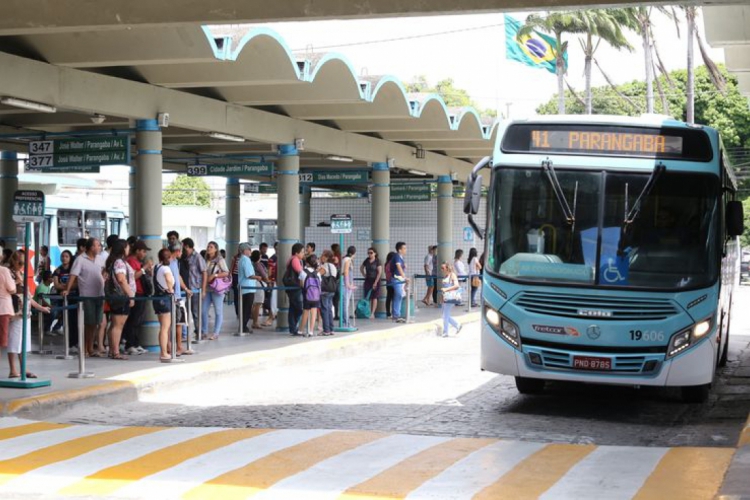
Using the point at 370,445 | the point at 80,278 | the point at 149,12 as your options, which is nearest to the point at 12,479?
the point at 370,445

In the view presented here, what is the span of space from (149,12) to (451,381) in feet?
23.5

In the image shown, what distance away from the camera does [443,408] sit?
1334 centimetres

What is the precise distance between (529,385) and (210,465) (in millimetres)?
5685

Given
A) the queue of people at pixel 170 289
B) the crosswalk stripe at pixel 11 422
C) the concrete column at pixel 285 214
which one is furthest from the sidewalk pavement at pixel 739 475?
the concrete column at pixel 285 214

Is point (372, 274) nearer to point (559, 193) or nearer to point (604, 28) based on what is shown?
point (559, 193)

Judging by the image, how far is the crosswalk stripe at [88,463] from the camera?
8680 millimetres

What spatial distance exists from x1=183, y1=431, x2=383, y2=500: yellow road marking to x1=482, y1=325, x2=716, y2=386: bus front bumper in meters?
2.11

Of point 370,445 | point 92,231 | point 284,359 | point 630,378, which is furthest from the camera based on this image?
point 92,231

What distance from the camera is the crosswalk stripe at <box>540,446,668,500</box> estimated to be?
841 cm

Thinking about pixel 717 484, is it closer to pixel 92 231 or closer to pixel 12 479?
pixel 12 479

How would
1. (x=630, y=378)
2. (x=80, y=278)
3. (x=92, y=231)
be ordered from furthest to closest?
(x=92, y=231), (x=80, y=278), (x=630, y=378)

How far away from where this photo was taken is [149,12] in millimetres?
11312

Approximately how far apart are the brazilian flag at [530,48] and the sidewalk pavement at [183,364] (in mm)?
27603

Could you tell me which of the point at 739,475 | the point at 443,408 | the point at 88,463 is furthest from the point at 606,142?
the point at 88,463
